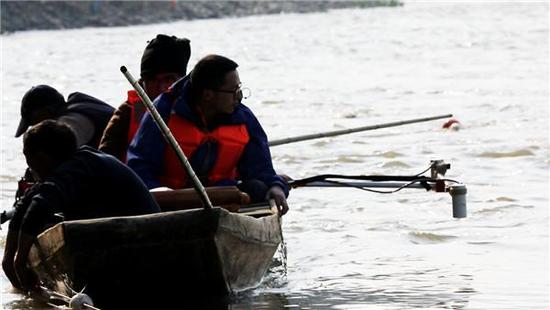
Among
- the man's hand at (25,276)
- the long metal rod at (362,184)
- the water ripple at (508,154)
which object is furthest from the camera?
the water ripple at (508,154)

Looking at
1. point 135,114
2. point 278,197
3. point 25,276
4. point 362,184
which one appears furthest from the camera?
point 362,184

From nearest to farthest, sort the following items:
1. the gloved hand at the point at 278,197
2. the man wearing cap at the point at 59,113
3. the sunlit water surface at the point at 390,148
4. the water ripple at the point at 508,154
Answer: the gloved hand at the point at 278,197
the sunlit water surface at the point at 390,148
the man wearing cap at the point at 59,113
the water ripple at the point at 508,154

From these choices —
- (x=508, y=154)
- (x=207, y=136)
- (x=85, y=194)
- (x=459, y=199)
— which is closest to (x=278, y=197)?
(x=207, y=136)

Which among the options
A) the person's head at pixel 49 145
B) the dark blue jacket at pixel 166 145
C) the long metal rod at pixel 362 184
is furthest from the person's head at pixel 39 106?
the person's head at pixel 49 145

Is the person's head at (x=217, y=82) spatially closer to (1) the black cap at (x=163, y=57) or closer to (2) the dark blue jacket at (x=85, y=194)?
(1) the black cap at (x=163, y=57)

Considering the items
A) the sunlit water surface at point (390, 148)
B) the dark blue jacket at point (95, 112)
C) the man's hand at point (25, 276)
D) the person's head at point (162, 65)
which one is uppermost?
the person's head at point (162, 65)

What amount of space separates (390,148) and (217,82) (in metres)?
9.39

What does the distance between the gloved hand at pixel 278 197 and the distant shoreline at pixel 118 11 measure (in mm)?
46276

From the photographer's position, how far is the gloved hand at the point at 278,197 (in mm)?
9867

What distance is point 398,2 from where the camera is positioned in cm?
8181

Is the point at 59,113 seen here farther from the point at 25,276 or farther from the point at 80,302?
the point at 80,302

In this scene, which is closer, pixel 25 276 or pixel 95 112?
pixel 25 276

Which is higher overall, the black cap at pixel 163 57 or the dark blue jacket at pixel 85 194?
the black cap at pixel 163 57

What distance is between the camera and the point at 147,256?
838 cm
